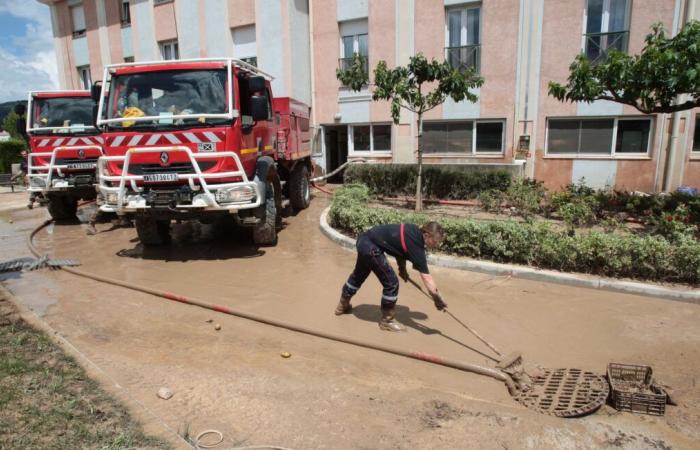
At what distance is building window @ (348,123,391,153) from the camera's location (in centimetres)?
1523

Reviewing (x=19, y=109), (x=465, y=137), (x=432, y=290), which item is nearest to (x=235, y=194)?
(x=432, y=290)

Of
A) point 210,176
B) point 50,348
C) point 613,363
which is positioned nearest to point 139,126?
point 210,176

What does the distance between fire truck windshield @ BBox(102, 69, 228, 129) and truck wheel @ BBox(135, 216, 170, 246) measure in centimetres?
173

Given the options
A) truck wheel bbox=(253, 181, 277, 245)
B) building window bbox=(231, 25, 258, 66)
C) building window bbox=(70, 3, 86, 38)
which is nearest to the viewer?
truck wheel bbox=(253, 181, 277, 245)

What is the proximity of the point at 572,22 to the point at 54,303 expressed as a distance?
1313 centimetres

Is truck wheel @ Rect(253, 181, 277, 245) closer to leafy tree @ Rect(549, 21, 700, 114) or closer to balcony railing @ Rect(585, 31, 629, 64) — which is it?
leafy tree @ Rect(549, 21, 700, 114)

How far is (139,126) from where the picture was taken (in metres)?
6.84

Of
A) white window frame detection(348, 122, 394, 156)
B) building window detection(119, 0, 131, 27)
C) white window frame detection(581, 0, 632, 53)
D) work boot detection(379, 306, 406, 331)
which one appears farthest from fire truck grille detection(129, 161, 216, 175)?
building window detection(119, 0, 131, 27)

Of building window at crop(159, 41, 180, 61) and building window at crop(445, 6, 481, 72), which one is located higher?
building window at crop(159, 41, 180, 61)

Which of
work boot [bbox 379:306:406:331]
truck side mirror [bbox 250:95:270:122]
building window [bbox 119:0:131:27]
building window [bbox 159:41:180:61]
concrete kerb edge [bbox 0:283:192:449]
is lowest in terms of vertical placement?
work boot [bbox 379:306:406:331]

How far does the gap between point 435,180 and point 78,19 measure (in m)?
19.7

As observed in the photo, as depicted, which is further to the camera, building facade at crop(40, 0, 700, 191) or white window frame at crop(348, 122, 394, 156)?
white window frame at crop(348, 122, 394, 156)

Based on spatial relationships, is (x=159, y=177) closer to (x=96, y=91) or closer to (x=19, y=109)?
(x=96, y=91)

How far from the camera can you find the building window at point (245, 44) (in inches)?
659
